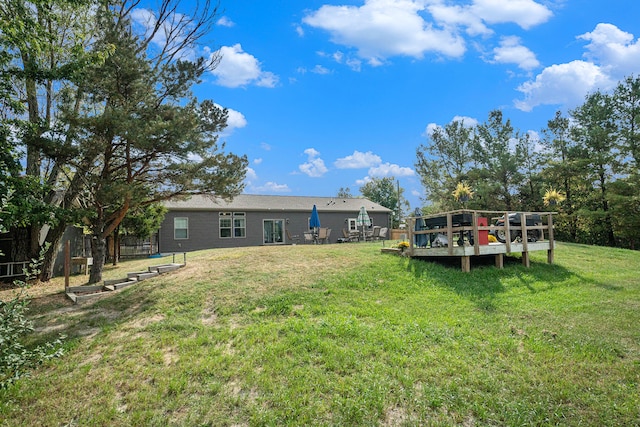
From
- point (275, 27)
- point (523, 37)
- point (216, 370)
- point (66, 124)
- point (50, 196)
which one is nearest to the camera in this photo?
point (216, 370)

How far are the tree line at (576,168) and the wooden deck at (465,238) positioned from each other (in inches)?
Answer: 401

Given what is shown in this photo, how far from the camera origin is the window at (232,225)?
18.4 meters

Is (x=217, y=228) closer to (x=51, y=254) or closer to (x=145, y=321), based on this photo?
(x=51, y=254)

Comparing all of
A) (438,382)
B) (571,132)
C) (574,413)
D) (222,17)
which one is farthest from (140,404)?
(571,132)

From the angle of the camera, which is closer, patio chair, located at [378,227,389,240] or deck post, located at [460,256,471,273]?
deck post, located at [460,256,471,273]

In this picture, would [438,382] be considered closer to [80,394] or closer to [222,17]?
[80,394]

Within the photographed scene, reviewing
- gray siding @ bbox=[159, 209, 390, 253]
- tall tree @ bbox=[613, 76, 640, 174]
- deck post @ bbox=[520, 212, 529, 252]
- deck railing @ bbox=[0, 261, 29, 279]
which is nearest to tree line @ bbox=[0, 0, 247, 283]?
deck railing @ bbox=[0, 261, 29, 279]

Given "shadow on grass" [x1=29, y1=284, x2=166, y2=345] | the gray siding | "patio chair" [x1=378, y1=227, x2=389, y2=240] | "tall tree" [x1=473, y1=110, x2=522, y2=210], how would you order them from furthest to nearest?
"tall tree" [x1=473, y1=110, x2=522, y2=210]
the gray siding
"patio chair" [x1=378, y1=227, x2=389, y2=240]
"shadow on grass" [x1=29, y1=284, x2=166, y2=345]

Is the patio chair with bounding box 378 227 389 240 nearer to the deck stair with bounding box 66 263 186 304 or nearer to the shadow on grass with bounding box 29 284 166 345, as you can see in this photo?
the deck stair with bounding box 66 263 186 304

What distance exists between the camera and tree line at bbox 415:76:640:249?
56.1ft

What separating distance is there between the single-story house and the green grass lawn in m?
10.1

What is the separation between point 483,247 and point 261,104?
9.85 metres

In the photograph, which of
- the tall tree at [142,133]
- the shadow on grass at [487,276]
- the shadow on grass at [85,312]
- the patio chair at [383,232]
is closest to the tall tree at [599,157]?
the patio chair at [383,232]

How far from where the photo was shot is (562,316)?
5340 mm
